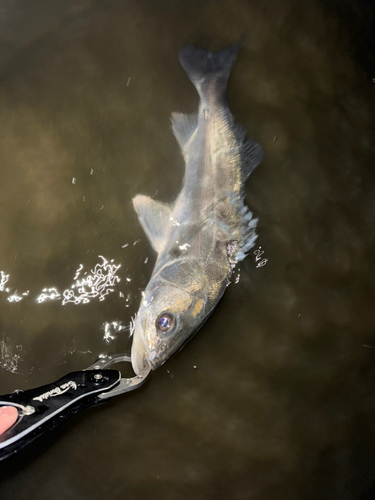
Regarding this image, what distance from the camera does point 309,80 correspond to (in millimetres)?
2188

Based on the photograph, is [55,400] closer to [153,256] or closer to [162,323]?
[162,323]

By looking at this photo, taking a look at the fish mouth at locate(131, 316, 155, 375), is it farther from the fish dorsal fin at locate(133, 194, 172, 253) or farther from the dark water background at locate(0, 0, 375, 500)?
the fish dorsal fin at locate(133, 194, 172, 253)

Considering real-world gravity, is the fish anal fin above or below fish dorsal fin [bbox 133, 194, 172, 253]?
above

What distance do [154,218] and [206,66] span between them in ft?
3.59

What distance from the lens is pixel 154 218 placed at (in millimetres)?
2014

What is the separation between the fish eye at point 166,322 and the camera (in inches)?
67.2

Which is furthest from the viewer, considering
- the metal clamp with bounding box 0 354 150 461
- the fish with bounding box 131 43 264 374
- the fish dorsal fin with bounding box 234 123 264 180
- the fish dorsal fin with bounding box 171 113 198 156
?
the fish dorsal fin with bounding box 171 113 198 156

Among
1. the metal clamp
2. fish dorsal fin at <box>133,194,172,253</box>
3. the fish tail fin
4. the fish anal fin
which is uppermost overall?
the fish tail fin

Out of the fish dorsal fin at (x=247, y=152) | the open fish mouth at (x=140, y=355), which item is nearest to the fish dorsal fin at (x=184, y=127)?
the fish dorsal fin at (x=247, y=152)

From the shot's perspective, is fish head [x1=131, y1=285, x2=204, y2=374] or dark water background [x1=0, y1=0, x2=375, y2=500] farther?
dark water background [x1=0, y1=0, x2=375, y2=500]

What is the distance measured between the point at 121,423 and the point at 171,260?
1.14 metres

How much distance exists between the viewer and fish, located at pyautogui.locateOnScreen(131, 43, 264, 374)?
68.5 inches

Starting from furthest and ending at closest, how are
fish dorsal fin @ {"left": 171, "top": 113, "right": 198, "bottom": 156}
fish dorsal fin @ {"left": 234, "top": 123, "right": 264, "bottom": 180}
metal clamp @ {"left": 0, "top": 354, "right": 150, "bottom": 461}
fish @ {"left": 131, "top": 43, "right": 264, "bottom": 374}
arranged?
1. fish dorsal fin @ {"left": 171, "top": 113, "right": 198, "bottom": 156}
2. fish dorsal fin @ {"left": 234, "top": 123, "right": 264, "bottom": 180}
3. fish @ {"left": 131, "top": 43, "right": 264, "bottom": 374}
4. metal clamp @ {"left": 0, "top": 354, "right": 150, "bottom": 461}

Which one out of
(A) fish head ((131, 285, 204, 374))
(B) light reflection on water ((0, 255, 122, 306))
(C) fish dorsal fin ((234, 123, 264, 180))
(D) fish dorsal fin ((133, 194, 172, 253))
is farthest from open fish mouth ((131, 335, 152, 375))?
(C) fish dorsal fin ((234, 123, 264, 180))
